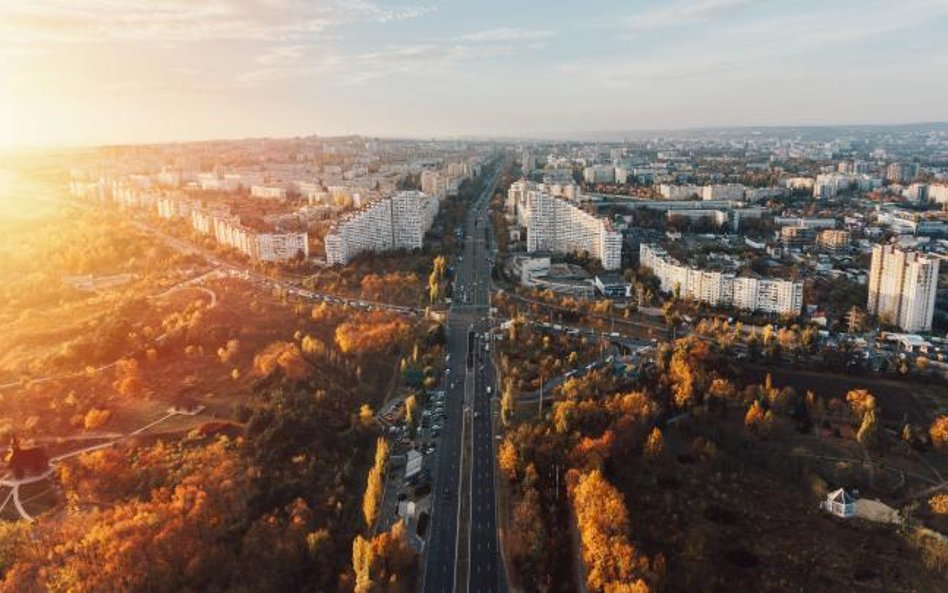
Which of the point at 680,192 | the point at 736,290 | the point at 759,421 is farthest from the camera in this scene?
the point at 680,192

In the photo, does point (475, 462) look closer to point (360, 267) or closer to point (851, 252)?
point (360, 267)

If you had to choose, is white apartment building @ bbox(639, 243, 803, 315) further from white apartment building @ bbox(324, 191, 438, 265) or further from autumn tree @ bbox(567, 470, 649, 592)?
autumn tree @ bbox(567, 470, 649, 592)

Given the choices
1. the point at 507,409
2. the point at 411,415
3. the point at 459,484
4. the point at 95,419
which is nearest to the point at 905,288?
the point at 507,409

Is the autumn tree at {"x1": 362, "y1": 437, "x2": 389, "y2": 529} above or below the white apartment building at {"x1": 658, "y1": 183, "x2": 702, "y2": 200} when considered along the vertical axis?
below

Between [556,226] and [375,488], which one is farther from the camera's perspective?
[556,226]

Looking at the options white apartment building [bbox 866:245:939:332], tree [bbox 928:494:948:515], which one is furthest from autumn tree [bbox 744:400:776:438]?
white apartment building [bbox 866:245:939:332]

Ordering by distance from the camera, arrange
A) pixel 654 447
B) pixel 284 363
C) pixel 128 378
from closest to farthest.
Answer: pixel 654 447 < pixel 128 378 < pixel 284 363

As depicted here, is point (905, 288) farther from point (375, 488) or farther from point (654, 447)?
point (375, 488)
